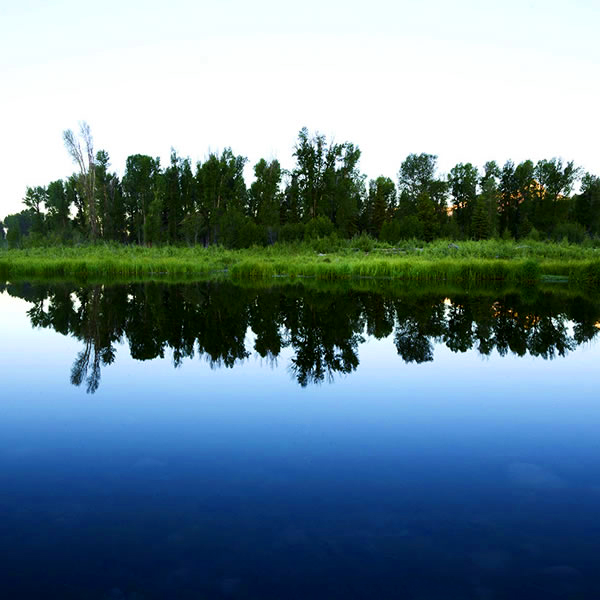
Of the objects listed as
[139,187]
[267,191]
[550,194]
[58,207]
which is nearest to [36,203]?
[58,207]

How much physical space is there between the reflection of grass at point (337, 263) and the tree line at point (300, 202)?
29.9ft

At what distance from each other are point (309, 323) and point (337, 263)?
16964mm

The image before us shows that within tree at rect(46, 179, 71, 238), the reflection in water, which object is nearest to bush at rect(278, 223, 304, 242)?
the reflection in water

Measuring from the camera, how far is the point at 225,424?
5.96 meters

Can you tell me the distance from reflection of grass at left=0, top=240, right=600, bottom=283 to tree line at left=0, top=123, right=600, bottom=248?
9.12m

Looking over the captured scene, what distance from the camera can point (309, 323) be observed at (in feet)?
42.4

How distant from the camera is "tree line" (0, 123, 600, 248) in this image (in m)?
55.2

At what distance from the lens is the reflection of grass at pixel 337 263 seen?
1046 inches

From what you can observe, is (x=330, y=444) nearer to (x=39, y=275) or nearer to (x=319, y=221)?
(x=39, y=275)

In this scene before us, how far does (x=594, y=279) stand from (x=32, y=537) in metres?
26.9

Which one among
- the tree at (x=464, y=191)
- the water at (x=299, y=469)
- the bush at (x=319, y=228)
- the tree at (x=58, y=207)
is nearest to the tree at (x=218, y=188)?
the bush at (x=319, y=228)

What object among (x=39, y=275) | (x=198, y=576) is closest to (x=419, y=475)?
(x=198, y=576)

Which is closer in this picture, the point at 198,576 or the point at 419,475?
the point at 198,576

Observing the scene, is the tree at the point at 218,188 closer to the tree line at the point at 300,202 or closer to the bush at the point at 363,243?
the tree line at the point at 300,202
